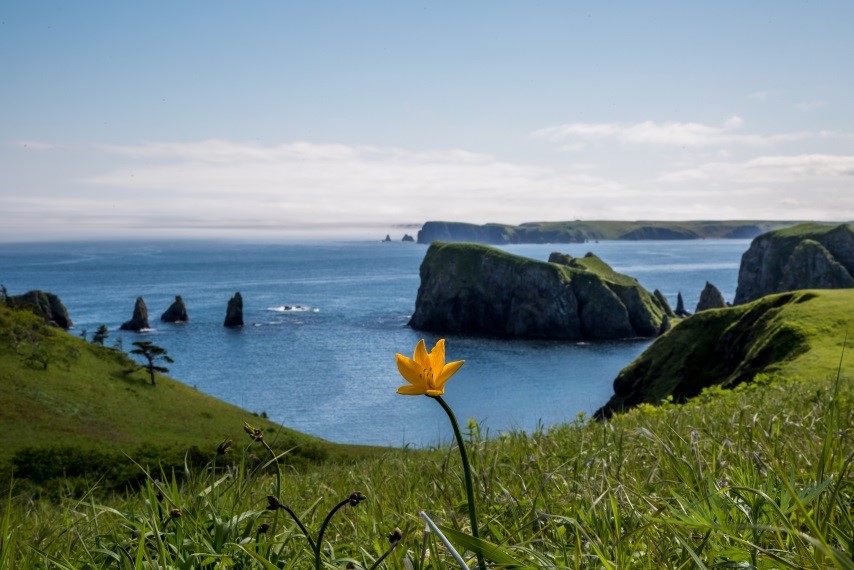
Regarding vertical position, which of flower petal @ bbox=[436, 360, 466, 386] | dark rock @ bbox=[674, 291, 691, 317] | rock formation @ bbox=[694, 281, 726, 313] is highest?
flower petal @ bbox=[436, 360, 466, 386]

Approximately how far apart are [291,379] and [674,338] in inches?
2325

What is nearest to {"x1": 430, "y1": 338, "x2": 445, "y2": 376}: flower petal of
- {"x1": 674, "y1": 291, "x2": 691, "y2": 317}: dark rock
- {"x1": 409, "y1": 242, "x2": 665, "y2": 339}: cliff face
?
{"x1": 409, "y1": 242, "x2": 665, "y2": 339}: cliff face

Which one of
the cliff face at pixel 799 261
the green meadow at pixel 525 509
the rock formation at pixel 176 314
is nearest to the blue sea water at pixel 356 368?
the rock formation at pixel 176 314

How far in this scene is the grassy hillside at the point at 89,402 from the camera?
163ft

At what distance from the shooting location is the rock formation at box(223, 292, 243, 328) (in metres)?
141

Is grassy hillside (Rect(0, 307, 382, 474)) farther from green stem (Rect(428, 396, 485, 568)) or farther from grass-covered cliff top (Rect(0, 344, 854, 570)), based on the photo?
green stem (Rect(428, 396, 485, 568))

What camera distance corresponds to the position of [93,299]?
185500 millimetres

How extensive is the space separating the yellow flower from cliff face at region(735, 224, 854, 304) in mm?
148081

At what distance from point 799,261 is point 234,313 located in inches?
4436

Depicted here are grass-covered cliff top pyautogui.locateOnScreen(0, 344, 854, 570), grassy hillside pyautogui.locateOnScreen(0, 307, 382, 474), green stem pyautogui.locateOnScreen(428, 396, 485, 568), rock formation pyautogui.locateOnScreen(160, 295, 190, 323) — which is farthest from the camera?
rock formation pyautogui.locateOnScreen(160, 295, 190, 323)

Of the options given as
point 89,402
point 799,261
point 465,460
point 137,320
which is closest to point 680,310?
point 799,261

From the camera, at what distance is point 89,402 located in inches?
2271

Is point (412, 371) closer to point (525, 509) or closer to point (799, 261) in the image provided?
point (525, 509)

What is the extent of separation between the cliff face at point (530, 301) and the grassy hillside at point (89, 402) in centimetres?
7937
